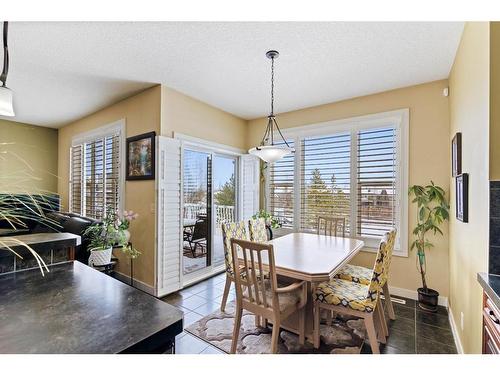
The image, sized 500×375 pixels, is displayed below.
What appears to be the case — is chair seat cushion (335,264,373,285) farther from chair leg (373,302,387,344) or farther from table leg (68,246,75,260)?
table leg (68,246,75,260)

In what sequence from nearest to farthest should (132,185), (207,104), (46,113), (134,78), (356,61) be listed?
(356,61)
(134,78)
(132,185)
(207,104)
(46,113)

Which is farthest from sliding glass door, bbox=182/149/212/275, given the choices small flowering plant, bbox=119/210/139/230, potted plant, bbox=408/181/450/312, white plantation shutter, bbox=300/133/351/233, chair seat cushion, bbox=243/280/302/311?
potted plant, bbox=408/181/450/312

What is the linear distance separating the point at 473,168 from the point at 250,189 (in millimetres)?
3190

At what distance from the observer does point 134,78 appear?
2982 millimetres

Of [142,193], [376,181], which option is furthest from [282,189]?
[142,193]

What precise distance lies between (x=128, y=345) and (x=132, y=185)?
3.13 metres

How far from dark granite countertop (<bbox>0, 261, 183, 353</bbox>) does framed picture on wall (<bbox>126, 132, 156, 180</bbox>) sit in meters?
2.12

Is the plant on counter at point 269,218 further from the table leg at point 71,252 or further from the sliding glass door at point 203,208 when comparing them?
the table leg at point 71,252

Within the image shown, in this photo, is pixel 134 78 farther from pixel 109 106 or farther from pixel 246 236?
pixel 246 236

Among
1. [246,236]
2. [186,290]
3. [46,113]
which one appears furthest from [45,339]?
[46,113]

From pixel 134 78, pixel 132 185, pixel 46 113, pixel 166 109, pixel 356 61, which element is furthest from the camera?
pixel 46 113

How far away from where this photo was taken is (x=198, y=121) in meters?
3.70

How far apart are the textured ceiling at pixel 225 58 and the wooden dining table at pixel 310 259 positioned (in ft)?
6.53

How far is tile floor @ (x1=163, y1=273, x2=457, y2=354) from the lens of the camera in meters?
2.09
